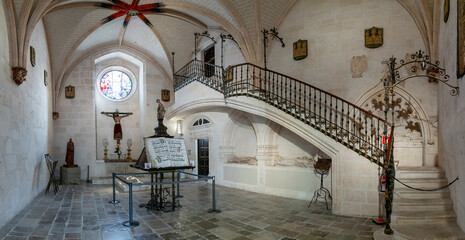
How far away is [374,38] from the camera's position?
24.6 ft

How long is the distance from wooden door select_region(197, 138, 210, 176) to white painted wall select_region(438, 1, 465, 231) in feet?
25.9

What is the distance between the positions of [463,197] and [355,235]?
5.70 ft

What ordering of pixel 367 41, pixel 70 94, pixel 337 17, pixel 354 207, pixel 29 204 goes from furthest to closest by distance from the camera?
pixel 70 94 < pixel 337 17 < pixel 367 41 < pixel 29 204 < pixel 354 207

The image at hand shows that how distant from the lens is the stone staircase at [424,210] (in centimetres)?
441

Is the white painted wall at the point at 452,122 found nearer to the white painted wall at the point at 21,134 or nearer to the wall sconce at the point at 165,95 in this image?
the white painted wall at the point at 21,134

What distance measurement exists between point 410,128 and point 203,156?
7.53m

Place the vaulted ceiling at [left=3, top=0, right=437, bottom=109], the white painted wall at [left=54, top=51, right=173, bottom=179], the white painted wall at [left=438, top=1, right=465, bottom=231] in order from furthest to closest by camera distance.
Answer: the white painted wall at [left=54, top=51, right=173, bottom=179]
the vaulted ceiling at [left=3, top=0, right=437, bottom=109]
the white painted wall at [left=438, top=1, right=465, bottom=231]

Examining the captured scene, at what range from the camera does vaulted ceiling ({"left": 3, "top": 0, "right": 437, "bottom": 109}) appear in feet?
22.7

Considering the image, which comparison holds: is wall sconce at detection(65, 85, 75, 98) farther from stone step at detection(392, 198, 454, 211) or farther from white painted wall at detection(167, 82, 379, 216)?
stone step at detection(392, 198, 454, 211)

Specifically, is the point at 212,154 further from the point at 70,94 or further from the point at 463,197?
the point at 463,197

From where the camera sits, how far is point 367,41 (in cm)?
758

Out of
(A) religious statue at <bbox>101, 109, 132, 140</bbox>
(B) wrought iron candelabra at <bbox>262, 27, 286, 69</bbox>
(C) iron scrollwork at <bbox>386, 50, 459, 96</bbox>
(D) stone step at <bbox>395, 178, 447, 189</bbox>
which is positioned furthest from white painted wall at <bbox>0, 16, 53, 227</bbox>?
(D) stone step at <bbox>395, 178, 447, 189</bbox>

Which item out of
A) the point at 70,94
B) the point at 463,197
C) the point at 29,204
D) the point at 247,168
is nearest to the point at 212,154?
the point at 247,168

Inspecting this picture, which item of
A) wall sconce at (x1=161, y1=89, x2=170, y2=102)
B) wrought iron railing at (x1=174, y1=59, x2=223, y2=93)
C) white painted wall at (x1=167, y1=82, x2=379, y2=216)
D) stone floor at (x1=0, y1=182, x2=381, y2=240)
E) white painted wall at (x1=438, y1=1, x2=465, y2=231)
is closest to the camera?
white painted wall at (x1=438, y1=1, x2=465, y2=231)
